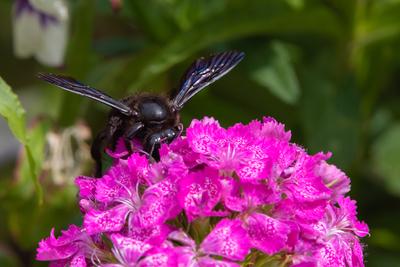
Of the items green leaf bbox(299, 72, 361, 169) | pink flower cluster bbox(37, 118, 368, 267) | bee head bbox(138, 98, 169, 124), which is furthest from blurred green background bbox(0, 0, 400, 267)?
pink flower cluster bbox(37, 118, 368, 267)

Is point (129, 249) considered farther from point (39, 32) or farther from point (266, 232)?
point (39, 32)

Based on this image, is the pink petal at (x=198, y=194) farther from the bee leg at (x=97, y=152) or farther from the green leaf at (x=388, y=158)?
the green leaf at (x=388, y=158)

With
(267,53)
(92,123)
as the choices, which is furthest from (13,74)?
(267,53)

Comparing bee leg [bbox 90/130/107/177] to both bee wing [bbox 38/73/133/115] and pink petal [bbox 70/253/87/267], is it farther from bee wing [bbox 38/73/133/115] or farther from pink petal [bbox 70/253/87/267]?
pink petal [bbox 70/253/87/267]

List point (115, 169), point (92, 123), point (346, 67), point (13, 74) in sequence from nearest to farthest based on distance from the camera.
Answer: point (115, 169) < point (346, 67) < point (92, 123) < point (13, 74)

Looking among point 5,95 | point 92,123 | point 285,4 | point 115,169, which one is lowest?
point 115,169

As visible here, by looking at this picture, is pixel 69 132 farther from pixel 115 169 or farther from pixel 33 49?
pixel 115 169
